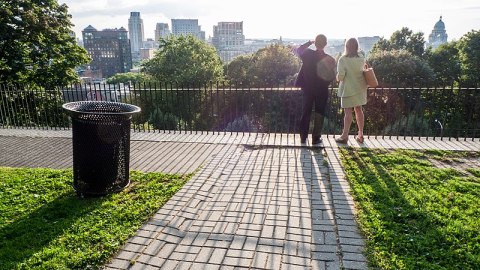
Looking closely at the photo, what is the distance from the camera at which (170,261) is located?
3.15 meters

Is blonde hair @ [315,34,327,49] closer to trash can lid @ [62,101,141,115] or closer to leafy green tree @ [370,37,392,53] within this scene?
trash can lid @ [62,101,141,115]

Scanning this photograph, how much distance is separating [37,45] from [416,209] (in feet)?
67.2

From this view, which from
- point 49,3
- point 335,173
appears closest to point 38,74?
point 49,3

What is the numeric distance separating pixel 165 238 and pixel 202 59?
1305 inches

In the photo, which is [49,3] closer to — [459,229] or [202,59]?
[202,59]

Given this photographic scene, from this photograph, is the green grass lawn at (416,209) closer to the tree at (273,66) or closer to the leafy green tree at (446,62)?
the tree at (273,66)

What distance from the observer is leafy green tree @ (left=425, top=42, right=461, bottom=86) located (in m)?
34.2

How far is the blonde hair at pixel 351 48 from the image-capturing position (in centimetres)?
601

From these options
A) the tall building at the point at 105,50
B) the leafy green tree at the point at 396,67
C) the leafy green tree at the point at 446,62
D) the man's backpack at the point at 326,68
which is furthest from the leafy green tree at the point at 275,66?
the tall building at the point at 105,50

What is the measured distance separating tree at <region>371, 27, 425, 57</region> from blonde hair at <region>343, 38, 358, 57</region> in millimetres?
37001

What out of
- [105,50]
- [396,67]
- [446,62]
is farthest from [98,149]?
[105,50]

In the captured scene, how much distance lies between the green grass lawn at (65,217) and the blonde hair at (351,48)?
11.4 ft

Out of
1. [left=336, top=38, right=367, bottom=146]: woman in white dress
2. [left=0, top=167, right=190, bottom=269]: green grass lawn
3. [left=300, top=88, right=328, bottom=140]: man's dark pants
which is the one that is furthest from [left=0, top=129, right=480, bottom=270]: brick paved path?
[left=336, top=38, right=367, bottom=146]: woman in white dress

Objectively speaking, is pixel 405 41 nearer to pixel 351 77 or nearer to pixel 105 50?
pixel 351 77
